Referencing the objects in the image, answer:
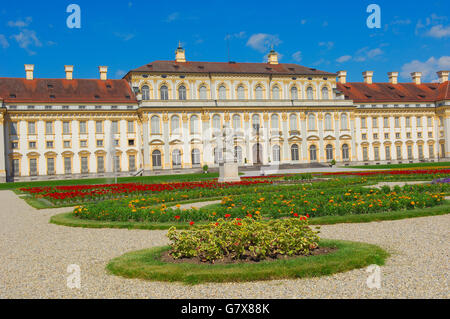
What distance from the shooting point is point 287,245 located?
23.4 feet

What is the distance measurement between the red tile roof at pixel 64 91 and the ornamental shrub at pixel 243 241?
137 feet

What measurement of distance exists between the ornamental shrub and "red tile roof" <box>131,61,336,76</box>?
140 ft

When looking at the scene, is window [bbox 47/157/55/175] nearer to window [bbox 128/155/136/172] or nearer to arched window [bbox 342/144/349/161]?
window [bbox 128/155/136/172]

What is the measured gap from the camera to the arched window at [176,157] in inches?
1884

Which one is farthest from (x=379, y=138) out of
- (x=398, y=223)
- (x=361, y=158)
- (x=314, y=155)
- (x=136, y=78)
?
(x=398, y=223)

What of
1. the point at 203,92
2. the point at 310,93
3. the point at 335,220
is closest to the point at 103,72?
the point at 203,92

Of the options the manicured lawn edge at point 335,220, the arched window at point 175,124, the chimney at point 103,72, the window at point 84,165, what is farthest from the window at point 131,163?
the manicured lawn edge at point 335,220

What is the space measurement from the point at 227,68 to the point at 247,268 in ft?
154

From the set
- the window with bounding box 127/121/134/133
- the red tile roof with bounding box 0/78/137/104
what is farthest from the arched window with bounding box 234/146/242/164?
the red tile roof with bounding box 0/78/137/104

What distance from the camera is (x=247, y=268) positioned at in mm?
6488

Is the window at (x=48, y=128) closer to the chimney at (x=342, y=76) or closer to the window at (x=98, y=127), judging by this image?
the window at (x=98, y=127)

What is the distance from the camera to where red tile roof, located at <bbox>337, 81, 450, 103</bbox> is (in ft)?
181
